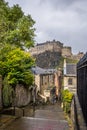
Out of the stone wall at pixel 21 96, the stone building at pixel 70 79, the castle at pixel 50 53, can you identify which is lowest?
the stone wall at pixel 21 96

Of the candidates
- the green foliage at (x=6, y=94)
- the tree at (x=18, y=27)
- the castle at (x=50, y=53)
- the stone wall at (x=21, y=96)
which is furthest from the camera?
the castle at (x=50, y=53)

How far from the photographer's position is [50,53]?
383ft

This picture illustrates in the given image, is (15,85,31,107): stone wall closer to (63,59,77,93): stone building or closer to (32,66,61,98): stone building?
(63,59,77,93): stone building

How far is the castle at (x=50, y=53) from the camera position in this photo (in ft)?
362

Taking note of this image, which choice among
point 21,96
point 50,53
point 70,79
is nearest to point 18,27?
point 21,96

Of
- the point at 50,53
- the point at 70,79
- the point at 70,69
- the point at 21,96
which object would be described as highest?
the point at 50,53

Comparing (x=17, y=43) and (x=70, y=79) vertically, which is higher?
(x=17, y=43)

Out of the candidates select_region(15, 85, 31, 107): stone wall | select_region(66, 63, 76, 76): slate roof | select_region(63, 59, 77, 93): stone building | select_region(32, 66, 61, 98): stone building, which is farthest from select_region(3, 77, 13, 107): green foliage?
select_region(32, 66, 61, 98): stone building

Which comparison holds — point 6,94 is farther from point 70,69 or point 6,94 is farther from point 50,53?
point 50,53

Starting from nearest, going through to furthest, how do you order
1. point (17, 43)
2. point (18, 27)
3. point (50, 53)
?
1. point (18, 27)
2. point (17, 43)
3. point (50, 53)

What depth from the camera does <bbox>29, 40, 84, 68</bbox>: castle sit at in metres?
110

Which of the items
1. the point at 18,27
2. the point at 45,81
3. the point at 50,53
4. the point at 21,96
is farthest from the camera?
the point at 50,53

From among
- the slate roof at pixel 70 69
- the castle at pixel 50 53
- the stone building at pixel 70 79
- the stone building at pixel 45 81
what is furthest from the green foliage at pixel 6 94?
the castle at pixel 50 53

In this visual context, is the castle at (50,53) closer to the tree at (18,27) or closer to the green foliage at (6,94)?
the tree at (18,27)
